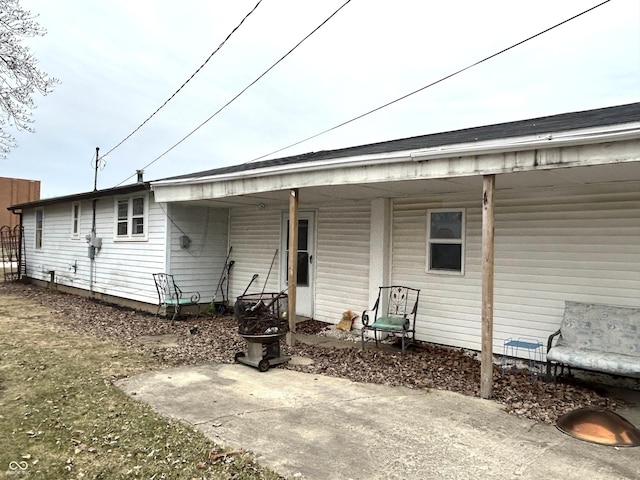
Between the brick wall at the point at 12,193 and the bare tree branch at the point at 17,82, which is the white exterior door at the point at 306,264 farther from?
the brick wall at the point at 12,193

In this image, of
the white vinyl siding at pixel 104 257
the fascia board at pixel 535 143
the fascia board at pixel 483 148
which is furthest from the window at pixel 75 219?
the fascia board at pixel 535 143

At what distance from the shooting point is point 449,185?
5.60 meters

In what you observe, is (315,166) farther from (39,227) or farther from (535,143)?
(39,227)

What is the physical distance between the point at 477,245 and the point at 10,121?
9.03 meters

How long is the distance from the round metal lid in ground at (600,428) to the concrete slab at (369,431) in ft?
0.31

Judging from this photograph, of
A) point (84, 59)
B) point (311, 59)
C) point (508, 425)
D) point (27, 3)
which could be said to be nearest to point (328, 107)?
point (311, 59)

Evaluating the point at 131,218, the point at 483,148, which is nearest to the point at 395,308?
the point at 483,148

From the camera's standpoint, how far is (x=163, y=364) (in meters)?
5.53

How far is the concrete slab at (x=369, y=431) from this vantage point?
2.93 metres

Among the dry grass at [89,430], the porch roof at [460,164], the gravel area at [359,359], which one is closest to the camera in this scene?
the dry grass at [89,430]

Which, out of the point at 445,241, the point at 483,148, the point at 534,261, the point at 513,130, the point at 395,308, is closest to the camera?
the point at 483,148

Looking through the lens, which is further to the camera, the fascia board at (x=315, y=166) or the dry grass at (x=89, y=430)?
the fascia board at (x=315, y=166)

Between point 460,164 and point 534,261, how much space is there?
79.3 inches

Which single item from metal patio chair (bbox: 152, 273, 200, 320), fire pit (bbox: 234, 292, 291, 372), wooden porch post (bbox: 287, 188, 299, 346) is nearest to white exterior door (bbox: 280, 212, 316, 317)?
wooden porch post (bbox: 287, 188, 299, 346)
